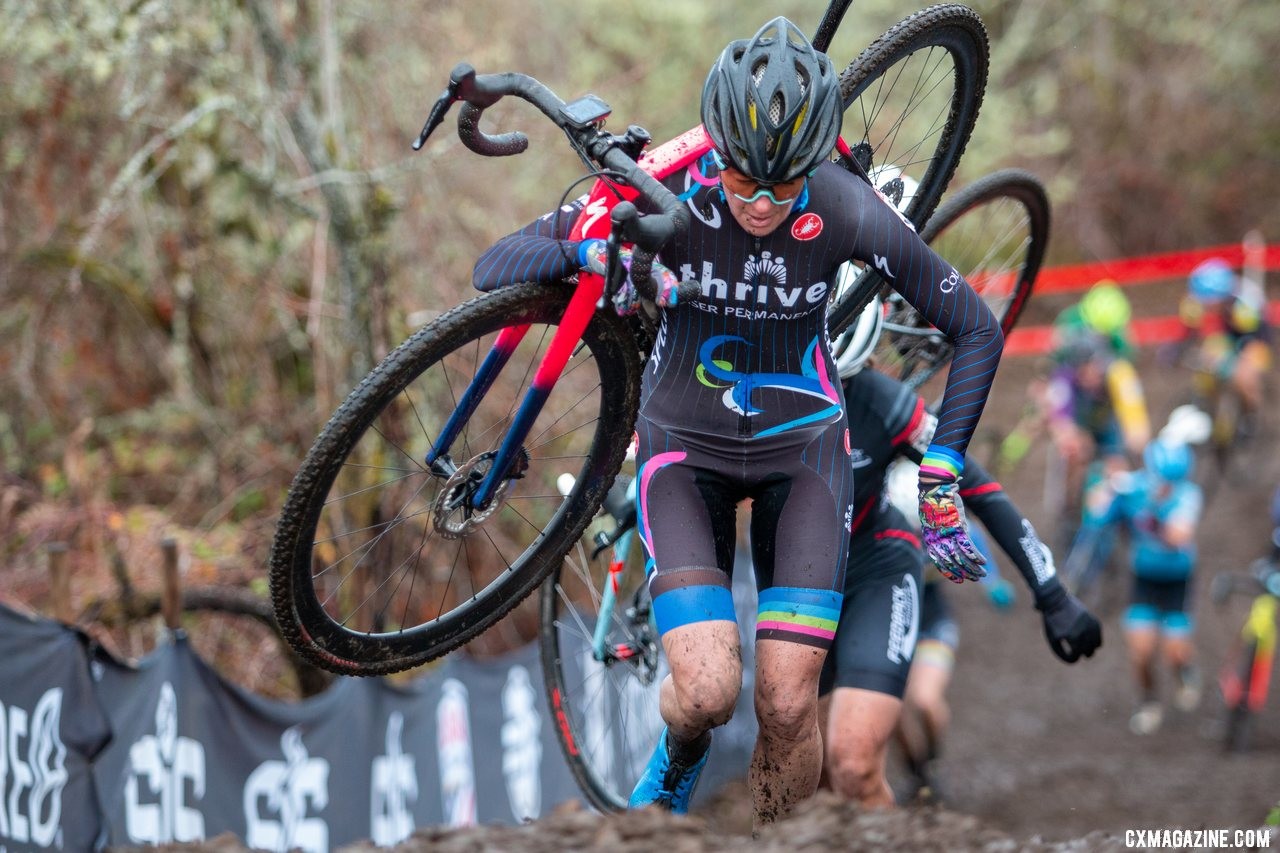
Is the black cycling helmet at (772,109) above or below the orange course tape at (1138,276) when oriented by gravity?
below

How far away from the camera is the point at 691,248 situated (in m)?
4.19

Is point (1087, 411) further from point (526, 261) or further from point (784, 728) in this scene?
point (526, 261)

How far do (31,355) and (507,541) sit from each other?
4.07 m

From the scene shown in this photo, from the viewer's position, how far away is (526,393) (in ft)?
14.0

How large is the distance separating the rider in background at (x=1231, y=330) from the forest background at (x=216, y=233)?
679 centimetres

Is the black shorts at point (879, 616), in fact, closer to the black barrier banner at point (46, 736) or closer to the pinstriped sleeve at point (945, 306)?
the pinstriped sleeve at point (945, 306)

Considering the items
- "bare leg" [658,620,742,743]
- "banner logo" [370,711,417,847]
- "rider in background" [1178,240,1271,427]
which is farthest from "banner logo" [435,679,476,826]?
"rider in background" [1178,240,1271,427]

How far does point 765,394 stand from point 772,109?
0.99 meters

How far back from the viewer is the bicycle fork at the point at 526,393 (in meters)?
4.19

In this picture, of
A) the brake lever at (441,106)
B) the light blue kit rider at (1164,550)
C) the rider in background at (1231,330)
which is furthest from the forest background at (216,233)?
the rider in background at (1231,330)

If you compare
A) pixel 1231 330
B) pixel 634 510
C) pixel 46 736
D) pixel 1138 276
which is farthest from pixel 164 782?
pixel 1138 276

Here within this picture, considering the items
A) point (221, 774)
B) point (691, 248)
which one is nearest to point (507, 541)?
point (221, 774)

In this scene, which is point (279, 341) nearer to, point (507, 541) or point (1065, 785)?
point (507, 541)

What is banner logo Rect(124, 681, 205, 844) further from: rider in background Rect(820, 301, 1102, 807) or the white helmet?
the white helmet
